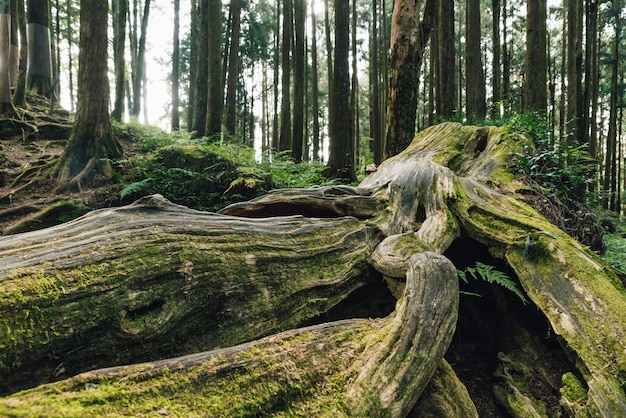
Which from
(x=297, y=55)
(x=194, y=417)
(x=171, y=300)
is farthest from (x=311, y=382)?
(x=297, y=55)

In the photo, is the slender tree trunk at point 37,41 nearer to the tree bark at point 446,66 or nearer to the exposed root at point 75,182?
the exposed root at point 75,182

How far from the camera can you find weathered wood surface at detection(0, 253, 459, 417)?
1.40 metres

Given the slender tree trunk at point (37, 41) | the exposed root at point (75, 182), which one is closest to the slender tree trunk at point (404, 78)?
A: the exposed root at point (75, 182)

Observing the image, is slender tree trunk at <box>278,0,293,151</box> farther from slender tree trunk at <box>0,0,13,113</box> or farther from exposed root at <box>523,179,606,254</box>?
exposed root at <box>523,179,606,254</box>

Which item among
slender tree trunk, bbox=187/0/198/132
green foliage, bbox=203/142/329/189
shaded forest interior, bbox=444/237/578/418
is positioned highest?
slender tree trunk, bbox=187/0/198/132

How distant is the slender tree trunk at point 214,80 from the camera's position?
10.0 m

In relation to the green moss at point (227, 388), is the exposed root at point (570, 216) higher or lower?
higher

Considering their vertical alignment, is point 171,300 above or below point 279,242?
below

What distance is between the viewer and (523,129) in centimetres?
561

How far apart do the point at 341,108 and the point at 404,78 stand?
2.09m

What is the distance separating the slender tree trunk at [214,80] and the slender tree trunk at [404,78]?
5.11 meters

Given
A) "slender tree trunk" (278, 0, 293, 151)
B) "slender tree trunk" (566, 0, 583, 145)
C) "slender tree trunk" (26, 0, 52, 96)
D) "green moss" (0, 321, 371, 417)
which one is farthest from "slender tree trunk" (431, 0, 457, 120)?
"slender tree trunk" (26, 0, 52, 96)

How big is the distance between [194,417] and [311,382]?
581 mm

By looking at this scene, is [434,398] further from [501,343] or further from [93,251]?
[93,251]
